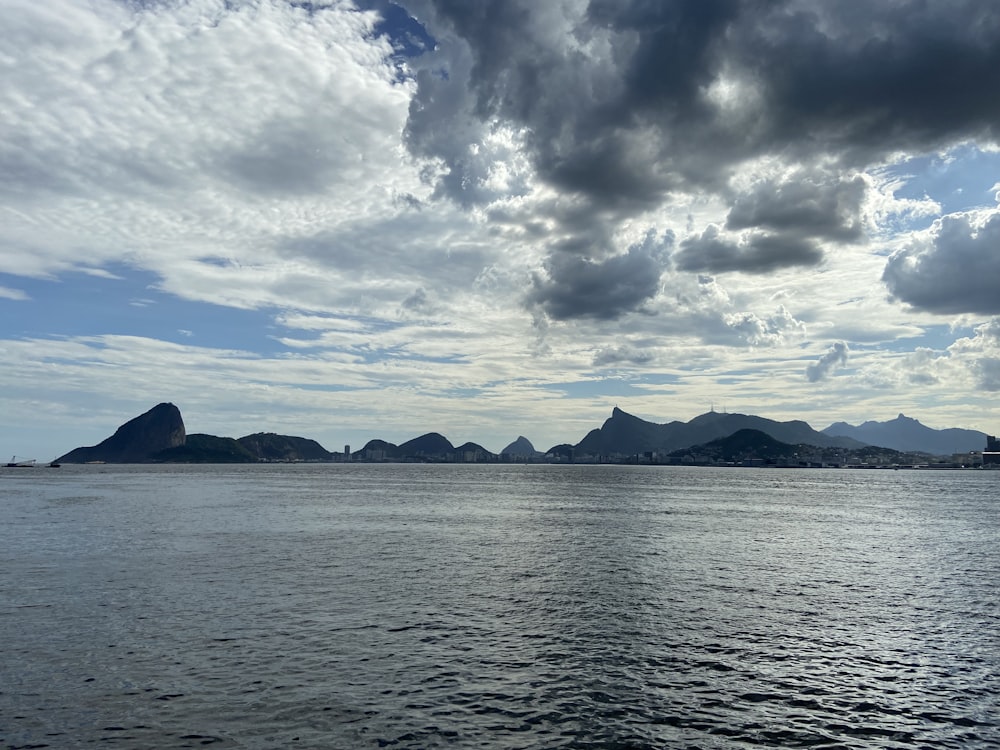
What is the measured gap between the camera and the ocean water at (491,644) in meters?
25.3

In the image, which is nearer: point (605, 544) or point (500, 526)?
point (605, 544)

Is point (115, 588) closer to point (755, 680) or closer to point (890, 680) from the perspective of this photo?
point (755, 680)

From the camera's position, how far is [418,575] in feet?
183

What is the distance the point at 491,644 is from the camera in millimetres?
35625

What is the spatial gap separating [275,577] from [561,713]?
34366mm

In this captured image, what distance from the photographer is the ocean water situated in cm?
2527

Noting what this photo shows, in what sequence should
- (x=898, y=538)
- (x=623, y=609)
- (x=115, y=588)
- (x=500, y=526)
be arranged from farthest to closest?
(x=500, y=526), (x=898, y=538), (x=115, y=588), (x=623, y=609)

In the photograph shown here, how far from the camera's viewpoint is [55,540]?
247 feet

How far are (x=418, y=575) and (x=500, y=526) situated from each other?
43112 millimetres

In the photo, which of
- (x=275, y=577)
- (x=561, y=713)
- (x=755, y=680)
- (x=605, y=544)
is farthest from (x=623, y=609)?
(x=605, y=544)

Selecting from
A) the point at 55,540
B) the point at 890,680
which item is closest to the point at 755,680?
the point at 890,680

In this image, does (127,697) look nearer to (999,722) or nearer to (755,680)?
(755,680)

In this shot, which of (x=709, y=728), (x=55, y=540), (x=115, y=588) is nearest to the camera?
(x=709, y=728)

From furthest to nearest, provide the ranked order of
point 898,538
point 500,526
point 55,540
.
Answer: point 500,526 → point 898,538 → point 55,540
